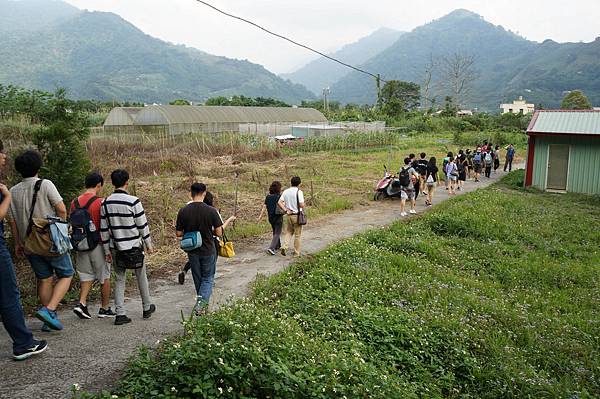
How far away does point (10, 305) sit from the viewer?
13.6 feet

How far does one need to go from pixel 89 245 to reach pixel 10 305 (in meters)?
1.13

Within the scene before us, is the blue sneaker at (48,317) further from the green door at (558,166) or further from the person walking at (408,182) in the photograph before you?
the green door at (558,166)

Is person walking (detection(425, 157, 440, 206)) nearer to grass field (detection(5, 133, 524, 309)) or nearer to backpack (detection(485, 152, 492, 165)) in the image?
grass field (detection(5, 133, 524, 309))

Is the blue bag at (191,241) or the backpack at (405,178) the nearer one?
the blue bag at (191,241)

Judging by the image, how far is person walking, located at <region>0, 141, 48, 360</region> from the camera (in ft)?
13.4

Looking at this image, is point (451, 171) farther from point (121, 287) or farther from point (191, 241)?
point (121, 287)

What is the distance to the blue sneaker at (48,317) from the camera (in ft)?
15.5

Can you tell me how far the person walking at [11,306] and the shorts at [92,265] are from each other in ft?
3.47

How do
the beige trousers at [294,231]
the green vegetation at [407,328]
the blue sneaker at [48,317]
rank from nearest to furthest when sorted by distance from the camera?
the green vegetation at [407,328] → the blue sneaker at [48,317] → the beige trousers at [294,231]

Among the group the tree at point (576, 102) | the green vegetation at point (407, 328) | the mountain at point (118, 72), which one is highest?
the mountain at point (118, 72)

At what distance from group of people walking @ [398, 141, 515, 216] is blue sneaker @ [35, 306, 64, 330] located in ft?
30.3

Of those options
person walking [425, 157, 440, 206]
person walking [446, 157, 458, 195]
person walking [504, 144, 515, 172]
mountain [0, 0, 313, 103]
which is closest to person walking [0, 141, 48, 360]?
person walking [425, 157, 440, 206]

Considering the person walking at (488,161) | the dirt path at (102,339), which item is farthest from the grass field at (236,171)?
the person walking at (488,161)

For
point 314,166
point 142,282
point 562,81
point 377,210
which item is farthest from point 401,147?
point 562,81
